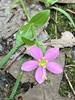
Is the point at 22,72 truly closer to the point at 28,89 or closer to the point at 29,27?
the point at 28,89

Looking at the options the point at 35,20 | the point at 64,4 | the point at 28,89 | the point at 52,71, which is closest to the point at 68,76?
the point at 52,71

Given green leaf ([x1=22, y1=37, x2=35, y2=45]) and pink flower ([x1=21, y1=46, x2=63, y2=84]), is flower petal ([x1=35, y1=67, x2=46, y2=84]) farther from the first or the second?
green leaf ([x1=22, y1=37, x2=35, y2=45])

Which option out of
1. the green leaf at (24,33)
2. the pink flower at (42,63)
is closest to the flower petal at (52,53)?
the pink flower at (42,63)

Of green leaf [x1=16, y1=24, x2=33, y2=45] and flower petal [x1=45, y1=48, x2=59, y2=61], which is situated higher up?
green leaf [x1=16, y1=24, x2=33, y2=45]

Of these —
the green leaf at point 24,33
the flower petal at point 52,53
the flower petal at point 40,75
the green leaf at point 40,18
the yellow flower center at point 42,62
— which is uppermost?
the green leaf at point 40,18

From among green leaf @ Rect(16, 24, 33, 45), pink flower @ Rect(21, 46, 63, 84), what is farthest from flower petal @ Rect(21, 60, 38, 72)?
green leaf @ Rect(16, 24, 33, 45)

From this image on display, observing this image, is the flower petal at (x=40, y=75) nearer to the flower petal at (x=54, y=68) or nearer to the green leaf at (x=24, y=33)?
the flower petal at (x=54, y=68)
